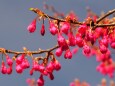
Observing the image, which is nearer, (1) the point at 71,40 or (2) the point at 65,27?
(2) the point at 65,27

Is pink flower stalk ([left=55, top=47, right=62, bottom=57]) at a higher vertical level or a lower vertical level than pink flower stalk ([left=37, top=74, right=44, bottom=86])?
higher

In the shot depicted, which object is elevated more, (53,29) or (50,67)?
(53,29)

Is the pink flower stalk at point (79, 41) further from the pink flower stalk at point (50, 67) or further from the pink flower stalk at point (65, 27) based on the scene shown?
the pink flower stalk at point (50, 67)

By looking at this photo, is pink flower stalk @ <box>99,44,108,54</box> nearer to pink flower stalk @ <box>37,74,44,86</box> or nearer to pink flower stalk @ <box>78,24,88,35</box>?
pink flower stalk @ <box>78,24,88,35</box>

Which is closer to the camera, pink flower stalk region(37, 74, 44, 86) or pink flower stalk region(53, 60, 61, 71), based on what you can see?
pink flower stalk region(53, 60, 61, 71)

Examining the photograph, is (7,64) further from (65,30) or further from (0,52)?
(65,30)

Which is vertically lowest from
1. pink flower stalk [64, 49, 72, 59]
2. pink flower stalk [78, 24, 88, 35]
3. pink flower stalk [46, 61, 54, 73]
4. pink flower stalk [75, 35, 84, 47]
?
pink flower stalk [46, 61, 54, 73]

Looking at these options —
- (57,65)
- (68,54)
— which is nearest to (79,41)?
(68,54)

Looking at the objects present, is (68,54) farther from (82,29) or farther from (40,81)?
(40,81)

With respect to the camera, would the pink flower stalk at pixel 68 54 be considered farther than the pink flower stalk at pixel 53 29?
Yes

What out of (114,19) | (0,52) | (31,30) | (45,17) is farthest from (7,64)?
(114,19)

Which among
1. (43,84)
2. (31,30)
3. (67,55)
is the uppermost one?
(31,30)
